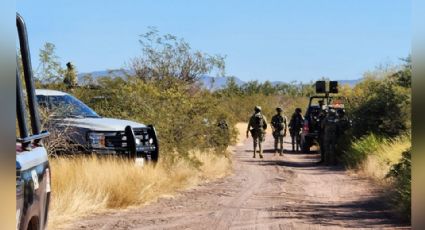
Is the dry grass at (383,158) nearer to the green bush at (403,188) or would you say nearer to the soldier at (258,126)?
the green bush at (403,188)

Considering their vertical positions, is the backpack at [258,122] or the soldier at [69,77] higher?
the soldier at [69,77]

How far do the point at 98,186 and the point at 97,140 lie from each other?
4.20 ft

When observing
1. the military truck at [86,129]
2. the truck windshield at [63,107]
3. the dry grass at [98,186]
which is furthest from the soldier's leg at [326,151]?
the truck windshield at [63,107]

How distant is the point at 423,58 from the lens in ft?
9.05

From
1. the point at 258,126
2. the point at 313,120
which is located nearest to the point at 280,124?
the point at 258,126

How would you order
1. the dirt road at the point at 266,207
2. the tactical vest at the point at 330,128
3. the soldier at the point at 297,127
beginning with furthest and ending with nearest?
the soldier at the point at 297,127
the tactical vest at the point at 330,128
the dirt road at the point at 266,207

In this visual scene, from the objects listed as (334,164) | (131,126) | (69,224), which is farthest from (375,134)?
(69,224)

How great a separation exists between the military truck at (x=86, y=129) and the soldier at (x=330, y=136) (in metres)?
8.55

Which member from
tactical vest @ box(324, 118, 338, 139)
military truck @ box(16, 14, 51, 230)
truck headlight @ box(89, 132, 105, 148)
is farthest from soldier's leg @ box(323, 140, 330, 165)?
military truck @ box(16, 14, 51, 230)

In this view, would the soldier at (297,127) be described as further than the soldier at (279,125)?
Yes

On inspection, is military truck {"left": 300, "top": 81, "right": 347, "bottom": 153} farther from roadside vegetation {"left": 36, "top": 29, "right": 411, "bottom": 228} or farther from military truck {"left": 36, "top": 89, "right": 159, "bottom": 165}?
military truck {"left": 36, "top": 89, "right": 159, "bottom": 165}

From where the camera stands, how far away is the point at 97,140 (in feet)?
37.1

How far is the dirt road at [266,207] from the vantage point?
884 centimetres

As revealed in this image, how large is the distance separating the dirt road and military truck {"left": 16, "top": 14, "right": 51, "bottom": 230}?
459 cm
